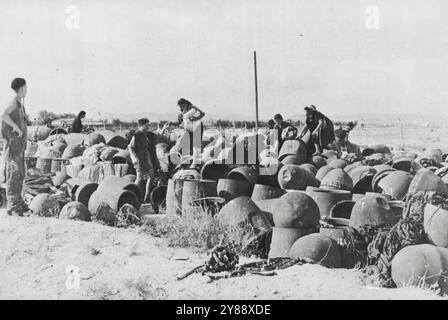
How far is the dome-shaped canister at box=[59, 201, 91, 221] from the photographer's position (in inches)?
340

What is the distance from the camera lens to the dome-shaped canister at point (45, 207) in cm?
901

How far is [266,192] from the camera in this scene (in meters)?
9.71

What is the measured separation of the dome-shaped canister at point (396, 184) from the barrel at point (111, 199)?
15.2 feet

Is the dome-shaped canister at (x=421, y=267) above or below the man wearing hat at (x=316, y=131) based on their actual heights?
below

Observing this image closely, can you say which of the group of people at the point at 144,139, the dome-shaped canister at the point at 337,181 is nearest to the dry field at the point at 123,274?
the group of people at the point at 144,139

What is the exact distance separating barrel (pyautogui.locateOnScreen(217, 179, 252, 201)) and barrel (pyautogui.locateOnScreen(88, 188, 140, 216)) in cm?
171

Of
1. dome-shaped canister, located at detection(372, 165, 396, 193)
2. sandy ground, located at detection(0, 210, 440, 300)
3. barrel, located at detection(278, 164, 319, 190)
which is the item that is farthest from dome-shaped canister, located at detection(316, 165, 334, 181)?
sandy ground, located at detection(0, 210, 440, 300)

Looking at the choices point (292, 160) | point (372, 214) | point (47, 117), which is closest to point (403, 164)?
point (292, 160)

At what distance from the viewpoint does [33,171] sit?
1391 centimetres

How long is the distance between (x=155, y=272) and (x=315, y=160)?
7.67 metres

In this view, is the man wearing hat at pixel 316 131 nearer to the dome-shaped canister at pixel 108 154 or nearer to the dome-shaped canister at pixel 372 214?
the dome-shaped canister at pixel 108 154

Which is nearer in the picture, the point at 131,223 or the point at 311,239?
the point at 311,239
